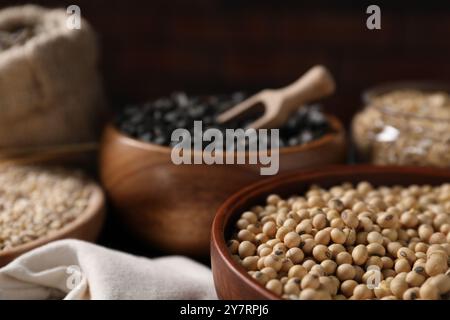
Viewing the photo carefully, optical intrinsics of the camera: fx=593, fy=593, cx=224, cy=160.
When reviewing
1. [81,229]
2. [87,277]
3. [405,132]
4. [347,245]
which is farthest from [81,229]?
[405,132]

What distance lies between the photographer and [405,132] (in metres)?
1.06

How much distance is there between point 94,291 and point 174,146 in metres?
0.30

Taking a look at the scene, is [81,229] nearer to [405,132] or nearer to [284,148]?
[284,148]

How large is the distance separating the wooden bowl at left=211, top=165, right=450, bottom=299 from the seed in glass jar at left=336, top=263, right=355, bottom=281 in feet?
0.39

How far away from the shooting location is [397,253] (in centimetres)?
75

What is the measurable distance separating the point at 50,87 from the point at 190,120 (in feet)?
0.86

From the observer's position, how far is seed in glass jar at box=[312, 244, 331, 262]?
0.73 metres

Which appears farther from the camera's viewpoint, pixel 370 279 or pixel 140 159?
pixel 140 159

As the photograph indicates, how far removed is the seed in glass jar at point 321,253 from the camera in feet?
Result: 2.39

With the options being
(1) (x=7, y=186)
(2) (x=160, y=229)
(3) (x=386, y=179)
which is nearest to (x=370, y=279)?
(3) (x=386, y=179)

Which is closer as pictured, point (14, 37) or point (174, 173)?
point (174, 173)

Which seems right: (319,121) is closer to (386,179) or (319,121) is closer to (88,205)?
(386,179)

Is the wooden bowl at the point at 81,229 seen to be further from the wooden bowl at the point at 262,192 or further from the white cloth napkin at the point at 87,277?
the wooden bowl at the point at 262,192
